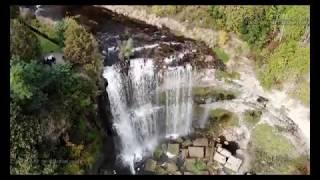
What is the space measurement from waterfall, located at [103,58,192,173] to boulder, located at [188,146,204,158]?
0.78 meters

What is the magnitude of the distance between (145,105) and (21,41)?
4.25 meters

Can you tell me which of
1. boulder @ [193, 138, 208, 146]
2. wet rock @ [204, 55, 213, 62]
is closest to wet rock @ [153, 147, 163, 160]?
boulder @ [193, 138, 208, 146]

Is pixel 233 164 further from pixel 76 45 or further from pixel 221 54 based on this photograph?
pixel 76 45

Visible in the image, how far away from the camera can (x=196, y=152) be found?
14.5 m

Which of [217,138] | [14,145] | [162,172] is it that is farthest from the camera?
[217,138]

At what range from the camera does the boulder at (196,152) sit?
1440 cm

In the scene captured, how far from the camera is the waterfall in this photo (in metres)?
14.2

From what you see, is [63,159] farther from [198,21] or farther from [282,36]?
[282,36]

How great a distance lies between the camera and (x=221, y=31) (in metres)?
15.4

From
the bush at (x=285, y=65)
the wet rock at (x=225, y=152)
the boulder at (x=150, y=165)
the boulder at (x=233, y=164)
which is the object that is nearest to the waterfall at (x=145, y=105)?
the boulder at (x=150, y=165)

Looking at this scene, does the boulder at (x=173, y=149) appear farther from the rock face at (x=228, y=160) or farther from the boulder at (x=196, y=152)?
the rock face at (x=228, y=160)

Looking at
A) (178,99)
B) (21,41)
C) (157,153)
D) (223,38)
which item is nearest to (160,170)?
(157,153)
